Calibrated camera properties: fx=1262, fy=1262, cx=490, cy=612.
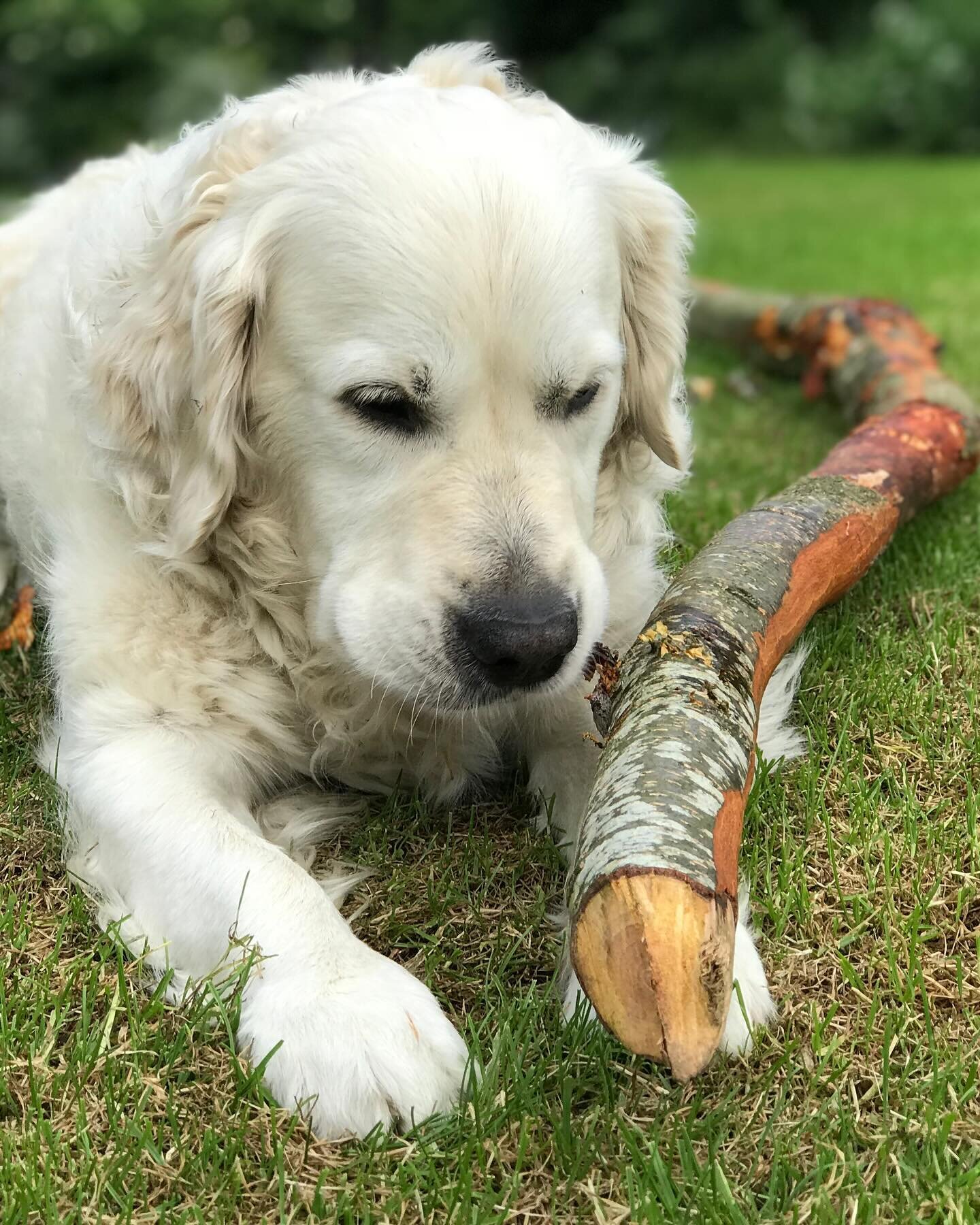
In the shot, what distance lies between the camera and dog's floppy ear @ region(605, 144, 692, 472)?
302 cm

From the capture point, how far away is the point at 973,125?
21.9 meters

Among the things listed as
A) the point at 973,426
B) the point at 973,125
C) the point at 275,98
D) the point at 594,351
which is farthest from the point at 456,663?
the point at 973,125

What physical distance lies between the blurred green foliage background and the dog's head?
22.2 m

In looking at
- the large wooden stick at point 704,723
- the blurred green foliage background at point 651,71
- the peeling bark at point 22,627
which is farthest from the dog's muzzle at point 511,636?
the blurred green foliage background at point 651,71

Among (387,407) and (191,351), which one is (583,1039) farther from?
(191,351)

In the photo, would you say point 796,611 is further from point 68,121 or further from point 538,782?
point 68,121

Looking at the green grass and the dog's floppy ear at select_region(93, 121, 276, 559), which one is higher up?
the dog's floppy ear at select_region(93, 121, 276, 559)

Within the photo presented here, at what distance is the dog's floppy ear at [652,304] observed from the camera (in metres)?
3.02

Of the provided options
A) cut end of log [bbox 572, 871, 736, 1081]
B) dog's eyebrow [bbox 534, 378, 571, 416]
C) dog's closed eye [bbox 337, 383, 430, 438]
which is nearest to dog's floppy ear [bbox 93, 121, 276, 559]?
dog's closed eye [bbox 337, 383, 430, 438]

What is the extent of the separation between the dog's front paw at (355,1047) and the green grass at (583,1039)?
39 millimetres

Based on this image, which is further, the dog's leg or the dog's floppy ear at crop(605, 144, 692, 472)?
the dog's floppy ear at crop(605, 144, 692, 472)

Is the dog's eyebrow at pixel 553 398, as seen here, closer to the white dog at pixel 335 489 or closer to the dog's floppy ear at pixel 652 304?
the white dog at pixel 335 489

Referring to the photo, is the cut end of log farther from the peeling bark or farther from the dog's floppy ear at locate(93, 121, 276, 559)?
the peeling bark

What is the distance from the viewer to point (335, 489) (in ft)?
8.51
